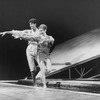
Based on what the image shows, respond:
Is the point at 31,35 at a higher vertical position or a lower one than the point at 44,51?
higher

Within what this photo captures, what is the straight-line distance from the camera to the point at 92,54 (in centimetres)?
526

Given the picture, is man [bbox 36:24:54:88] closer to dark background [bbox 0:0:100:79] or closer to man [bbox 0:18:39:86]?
man [bbox 0:18:39:86]

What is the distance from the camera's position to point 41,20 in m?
6.57

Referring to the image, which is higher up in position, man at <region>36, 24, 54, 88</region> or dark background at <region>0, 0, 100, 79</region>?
dark background at <region>0, 0, 100, 79</region>

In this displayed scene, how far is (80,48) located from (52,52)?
3.35 feet

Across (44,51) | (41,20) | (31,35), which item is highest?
(41,20)

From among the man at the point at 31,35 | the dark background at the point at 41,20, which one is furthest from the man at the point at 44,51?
the dark background at the point at 41,20

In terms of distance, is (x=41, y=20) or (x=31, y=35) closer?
(x=31, y=35)

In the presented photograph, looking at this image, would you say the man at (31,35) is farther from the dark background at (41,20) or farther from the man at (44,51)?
the dark background at (41,20)

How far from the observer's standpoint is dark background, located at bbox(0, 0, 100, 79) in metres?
6.20

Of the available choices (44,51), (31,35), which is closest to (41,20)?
(31,35)

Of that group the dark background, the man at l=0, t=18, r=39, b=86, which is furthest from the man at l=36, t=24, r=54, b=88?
the dark background

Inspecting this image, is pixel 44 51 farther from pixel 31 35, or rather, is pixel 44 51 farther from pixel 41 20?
pixel 41 20

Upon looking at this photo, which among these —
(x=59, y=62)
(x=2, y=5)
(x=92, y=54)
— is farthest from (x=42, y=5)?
(x=92, y=54)
